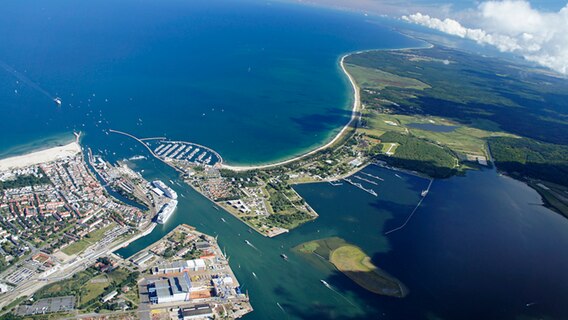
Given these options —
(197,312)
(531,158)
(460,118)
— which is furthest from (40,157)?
(460,118)

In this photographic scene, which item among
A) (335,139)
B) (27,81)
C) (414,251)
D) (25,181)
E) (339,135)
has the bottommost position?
(414,251)

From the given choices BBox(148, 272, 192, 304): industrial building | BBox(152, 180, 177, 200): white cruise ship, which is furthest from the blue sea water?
BBox(148, 272, 192, 304): industrial building

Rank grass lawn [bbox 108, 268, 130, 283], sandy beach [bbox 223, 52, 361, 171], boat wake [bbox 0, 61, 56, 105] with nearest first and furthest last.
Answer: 1. grass lawn [bbox 108, 268, 130, 283]
2. sandy beach [bbox 223, 52, 361, 171]
3. boat wake [bbox 0, 61, 56, 105]

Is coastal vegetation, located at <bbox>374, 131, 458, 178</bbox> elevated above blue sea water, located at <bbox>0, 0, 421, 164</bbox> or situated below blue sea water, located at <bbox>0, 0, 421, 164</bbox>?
below

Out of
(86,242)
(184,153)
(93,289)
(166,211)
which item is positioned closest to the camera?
(93,289)

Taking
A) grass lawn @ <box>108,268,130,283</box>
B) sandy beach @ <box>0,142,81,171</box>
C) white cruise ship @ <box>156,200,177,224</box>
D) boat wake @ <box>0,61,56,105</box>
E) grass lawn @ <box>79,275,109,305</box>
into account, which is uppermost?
boat wake @ <box>0,61,56,105</box>

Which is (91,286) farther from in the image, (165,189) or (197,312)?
(165,189)

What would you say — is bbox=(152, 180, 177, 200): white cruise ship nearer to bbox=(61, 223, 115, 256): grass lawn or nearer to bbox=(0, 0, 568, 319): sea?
bbox=(0, 0, 568, 319): sea
